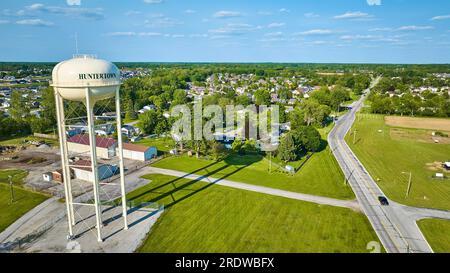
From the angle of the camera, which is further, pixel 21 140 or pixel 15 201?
pixel 21 140

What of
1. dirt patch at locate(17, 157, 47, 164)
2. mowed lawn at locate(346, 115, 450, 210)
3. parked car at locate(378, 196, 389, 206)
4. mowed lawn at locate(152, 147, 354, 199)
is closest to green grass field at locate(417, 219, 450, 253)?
parked car at locate(378, 196, 389, 206)

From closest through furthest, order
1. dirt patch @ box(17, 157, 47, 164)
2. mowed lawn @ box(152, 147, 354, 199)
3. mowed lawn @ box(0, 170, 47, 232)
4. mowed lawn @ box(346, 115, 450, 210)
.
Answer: mowed lawn @ box(0, 170, 47, 232) < mowed lawn @ box(346, 115, 450, 210) < mowed lawn @ box(152, 147, 354, 199) < dirt patch @ box(17, 157, 47, 164)

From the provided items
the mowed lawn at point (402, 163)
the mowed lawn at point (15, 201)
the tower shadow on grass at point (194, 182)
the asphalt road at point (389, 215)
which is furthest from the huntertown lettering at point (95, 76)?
the mowed lawn at point (402, 163)

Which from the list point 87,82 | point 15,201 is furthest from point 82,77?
point 15,201

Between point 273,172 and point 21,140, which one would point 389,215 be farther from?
point 21,140

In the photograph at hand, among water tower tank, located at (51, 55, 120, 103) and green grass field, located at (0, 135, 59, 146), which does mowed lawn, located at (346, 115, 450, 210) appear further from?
green grass field, located at (0, 135, 59, 146)

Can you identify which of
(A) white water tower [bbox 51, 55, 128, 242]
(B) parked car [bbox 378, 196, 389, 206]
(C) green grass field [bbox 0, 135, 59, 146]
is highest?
(A) white water tower [bbox 51, 55, 128, 242]
